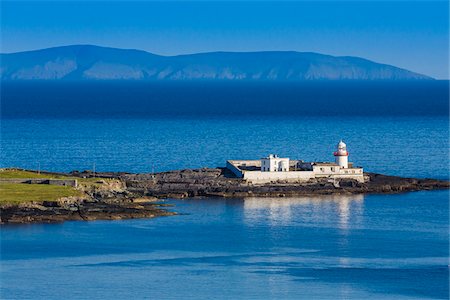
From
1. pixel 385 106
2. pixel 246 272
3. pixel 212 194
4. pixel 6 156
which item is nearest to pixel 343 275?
pixel 246 272

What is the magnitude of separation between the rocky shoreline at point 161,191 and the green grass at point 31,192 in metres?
0.61

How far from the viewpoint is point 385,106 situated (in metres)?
184

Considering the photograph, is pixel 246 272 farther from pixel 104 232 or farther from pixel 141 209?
pixel 141 209

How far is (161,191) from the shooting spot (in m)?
68.1

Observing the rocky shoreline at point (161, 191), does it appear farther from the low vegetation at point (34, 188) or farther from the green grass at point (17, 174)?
the green grass at point (17, 174)

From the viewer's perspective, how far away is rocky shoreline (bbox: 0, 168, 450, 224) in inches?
2336

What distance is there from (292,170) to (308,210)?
10039 millimetres

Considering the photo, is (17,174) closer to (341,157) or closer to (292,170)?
(292,170)

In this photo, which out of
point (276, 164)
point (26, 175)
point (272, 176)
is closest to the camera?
point (26, 175)

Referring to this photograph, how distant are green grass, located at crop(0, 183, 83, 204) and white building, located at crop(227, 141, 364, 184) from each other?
11370 mm

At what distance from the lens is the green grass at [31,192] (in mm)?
60781

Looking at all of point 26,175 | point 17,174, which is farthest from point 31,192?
point 17,174

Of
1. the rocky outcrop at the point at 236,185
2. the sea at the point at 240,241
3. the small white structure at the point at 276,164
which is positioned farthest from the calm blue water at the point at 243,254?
the small white structure at the point at 276,164

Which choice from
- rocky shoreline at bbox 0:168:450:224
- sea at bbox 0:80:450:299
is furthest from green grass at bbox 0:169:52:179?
sea at bbox 0:80:450:299
